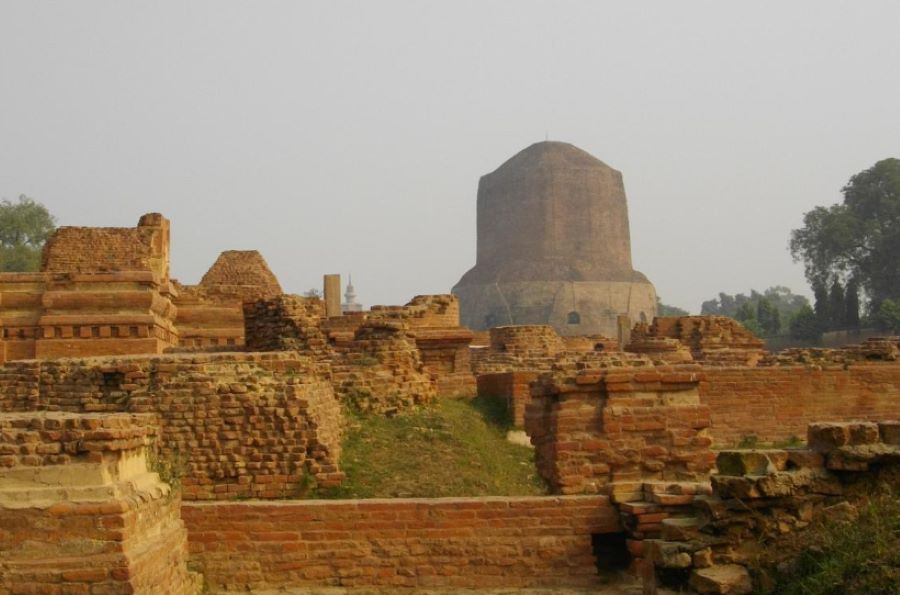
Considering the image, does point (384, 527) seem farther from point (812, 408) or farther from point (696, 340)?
point (696, 340)

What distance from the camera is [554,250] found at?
188 ft

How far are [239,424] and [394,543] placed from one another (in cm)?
174

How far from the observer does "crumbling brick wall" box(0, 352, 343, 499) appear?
273 inches

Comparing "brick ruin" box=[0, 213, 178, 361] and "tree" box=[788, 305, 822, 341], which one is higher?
"tree" box=[788, 305, 822, 341]

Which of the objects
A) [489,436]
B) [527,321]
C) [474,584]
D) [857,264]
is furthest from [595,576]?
[527,321]

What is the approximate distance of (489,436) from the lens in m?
10.3

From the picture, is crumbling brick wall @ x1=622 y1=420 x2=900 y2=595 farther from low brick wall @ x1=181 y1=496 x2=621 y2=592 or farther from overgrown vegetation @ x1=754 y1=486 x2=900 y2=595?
low brick wall @ x1=181 y1=496 x2=621 y2=592

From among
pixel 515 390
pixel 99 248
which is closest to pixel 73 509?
pixel 515 390

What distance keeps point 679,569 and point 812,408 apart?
804 centimetres

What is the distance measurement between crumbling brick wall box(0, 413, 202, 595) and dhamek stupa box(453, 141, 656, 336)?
4959 cm

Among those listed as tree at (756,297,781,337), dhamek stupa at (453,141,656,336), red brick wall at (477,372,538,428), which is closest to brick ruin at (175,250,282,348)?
red brick wall at (477,372,538,428)

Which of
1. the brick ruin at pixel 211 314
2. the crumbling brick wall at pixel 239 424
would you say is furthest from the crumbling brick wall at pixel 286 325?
the brick ruin at pixel 211 314

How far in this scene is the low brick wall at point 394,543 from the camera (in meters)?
5.70

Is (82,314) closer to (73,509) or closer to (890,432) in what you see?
(73,509)
